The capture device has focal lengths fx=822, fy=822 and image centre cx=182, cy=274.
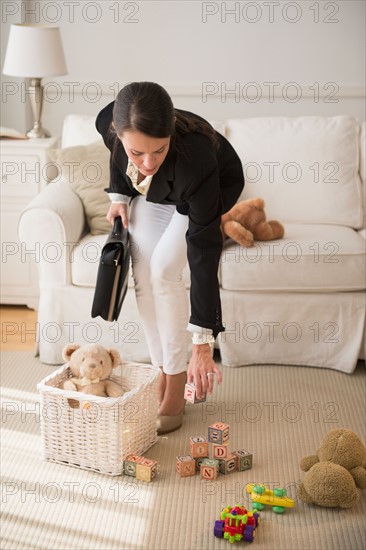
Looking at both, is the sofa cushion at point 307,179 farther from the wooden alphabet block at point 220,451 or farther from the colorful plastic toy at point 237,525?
the colorful plastic toy at point 237,525

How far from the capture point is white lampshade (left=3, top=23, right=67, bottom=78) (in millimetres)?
3613

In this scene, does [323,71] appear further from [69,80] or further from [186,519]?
[186,519]

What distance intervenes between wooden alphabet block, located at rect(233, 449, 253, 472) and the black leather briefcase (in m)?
0.55

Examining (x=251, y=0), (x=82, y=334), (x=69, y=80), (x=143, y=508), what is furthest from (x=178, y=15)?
(x=143, y=508)

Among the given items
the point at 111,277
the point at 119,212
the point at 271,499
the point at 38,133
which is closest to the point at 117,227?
the point at 119,212

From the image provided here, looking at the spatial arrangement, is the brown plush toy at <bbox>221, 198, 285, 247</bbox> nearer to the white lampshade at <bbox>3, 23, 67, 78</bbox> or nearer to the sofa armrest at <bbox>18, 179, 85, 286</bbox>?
the sofa armrest at <bbox>18, 179, 85, 286</bbox>

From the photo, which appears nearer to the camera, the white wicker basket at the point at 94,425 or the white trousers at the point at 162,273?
the white wicker basket at the point at 94,425

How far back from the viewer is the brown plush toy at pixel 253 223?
3.17 m

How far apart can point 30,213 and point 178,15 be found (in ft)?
4.81

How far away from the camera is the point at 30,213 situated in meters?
3.07

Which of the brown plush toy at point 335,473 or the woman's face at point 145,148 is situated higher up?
the woman's face at point 145,148

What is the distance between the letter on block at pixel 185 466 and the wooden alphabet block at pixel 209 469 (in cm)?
3

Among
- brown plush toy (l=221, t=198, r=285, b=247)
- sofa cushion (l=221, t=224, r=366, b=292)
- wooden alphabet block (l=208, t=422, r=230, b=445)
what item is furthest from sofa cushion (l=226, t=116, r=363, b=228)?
wooden alphabet block (l=208, t=422, r=230, b=445)

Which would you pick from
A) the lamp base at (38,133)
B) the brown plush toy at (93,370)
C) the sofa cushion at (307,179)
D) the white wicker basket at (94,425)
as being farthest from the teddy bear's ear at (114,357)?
the lamp base at (38,133)
